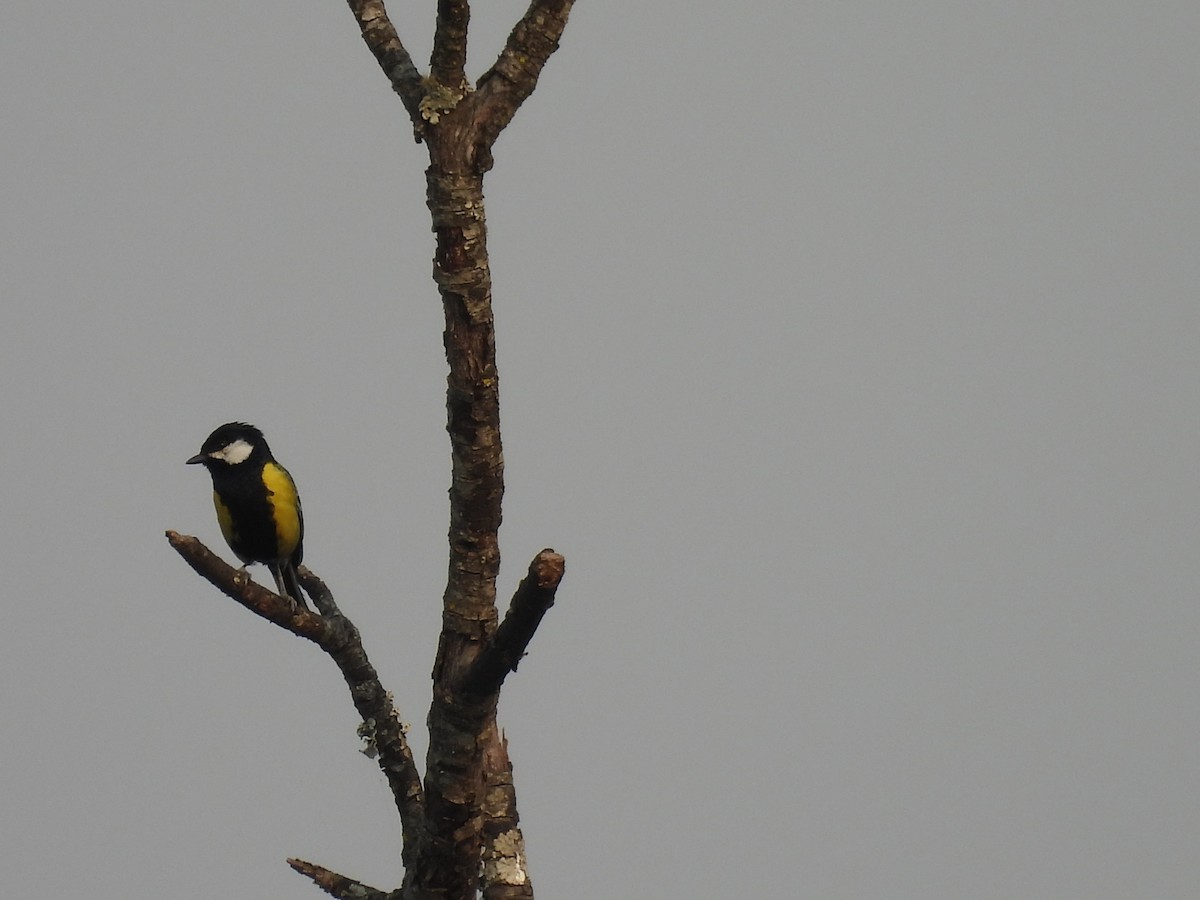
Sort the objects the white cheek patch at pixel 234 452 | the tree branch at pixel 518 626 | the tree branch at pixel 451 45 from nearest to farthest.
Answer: the tree branch at pixel 518 626 < the tree branch at pixel 451 45 < the white cheek patch at pixel 234 452

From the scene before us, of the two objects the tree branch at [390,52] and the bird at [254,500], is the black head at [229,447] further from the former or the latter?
the tree branch at [390,52]

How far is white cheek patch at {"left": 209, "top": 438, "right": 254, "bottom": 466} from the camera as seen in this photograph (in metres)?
5.23

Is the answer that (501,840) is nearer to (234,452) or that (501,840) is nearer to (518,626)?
(518,626)

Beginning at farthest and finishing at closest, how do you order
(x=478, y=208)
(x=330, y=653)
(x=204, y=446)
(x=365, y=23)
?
(x=204, y=446) → (x=330, y=653) → (x=365, y=23) → (x=478, y=208)

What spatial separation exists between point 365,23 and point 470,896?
245 cm

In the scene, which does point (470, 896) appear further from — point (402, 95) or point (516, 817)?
point (402, 95)

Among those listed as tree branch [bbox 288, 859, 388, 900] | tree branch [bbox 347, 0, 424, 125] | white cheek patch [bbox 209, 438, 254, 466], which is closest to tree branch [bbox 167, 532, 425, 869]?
tree branch [bbox 288, 859, 388, 900]

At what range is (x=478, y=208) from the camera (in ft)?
11.9

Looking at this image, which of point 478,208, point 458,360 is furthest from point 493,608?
point 478,208

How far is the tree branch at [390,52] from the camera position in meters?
3.67

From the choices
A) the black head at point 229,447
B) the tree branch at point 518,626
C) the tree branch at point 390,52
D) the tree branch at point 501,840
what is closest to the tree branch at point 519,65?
the tree branch at point 390,52

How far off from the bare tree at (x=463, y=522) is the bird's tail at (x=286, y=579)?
37.1 inches

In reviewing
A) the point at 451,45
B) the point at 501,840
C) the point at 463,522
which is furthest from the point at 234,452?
the point at 451,45

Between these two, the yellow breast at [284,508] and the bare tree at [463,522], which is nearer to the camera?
the bare tree at [463,522]
